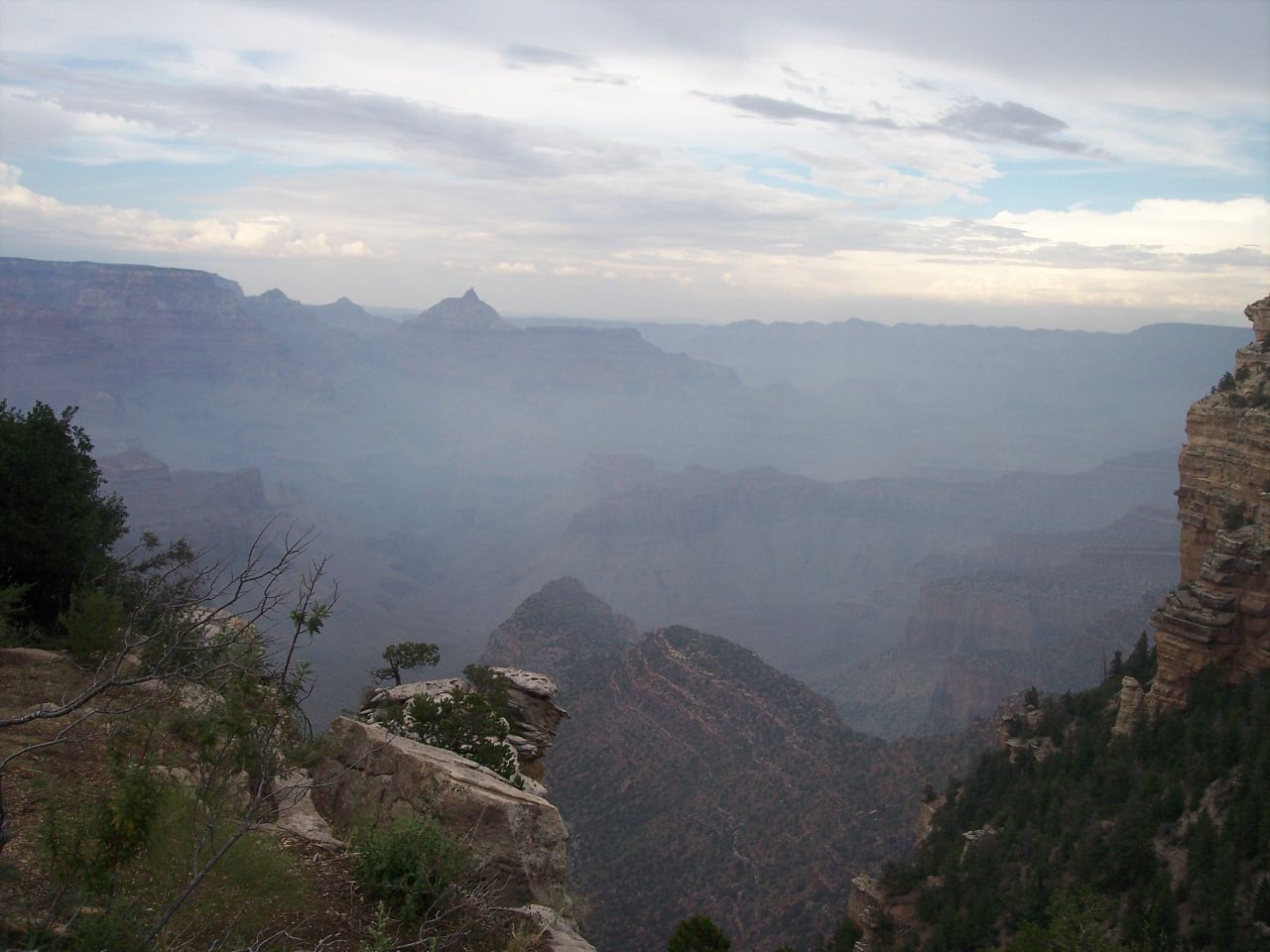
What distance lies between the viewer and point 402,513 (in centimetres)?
17475

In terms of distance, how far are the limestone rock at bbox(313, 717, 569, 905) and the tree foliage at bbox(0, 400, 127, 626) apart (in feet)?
30.5

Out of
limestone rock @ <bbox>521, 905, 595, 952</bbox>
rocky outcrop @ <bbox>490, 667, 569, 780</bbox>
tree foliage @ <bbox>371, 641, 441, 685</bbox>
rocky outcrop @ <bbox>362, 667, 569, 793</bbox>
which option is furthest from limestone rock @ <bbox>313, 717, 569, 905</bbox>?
tree foliage @ <bbox>371, 641, 441, 685</bbox>

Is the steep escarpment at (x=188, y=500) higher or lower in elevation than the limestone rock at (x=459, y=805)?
lower

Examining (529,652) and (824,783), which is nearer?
(824,783)

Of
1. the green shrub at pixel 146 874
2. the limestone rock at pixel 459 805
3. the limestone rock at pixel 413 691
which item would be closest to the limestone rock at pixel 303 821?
the limestone rock at pixel 459 805

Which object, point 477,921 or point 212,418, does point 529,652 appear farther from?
point 212,418

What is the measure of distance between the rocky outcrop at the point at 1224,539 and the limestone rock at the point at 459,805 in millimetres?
18985

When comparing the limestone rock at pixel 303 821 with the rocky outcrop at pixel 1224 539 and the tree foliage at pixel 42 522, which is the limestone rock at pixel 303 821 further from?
the rocky outcrop at pixel 1224 539

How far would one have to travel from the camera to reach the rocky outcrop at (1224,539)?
21.6 metres

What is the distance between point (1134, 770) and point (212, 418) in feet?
600

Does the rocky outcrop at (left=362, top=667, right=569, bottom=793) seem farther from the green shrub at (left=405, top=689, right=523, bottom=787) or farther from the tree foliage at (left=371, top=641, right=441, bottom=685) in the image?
the tree foliage at (left=371, top=641, right=441, bottom=685)

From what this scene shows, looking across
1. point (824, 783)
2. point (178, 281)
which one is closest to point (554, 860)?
point (824, 783)

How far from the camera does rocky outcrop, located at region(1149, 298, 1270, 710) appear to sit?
850 inches

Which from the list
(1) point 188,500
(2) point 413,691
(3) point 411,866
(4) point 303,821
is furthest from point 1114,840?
(1) point 188,500
